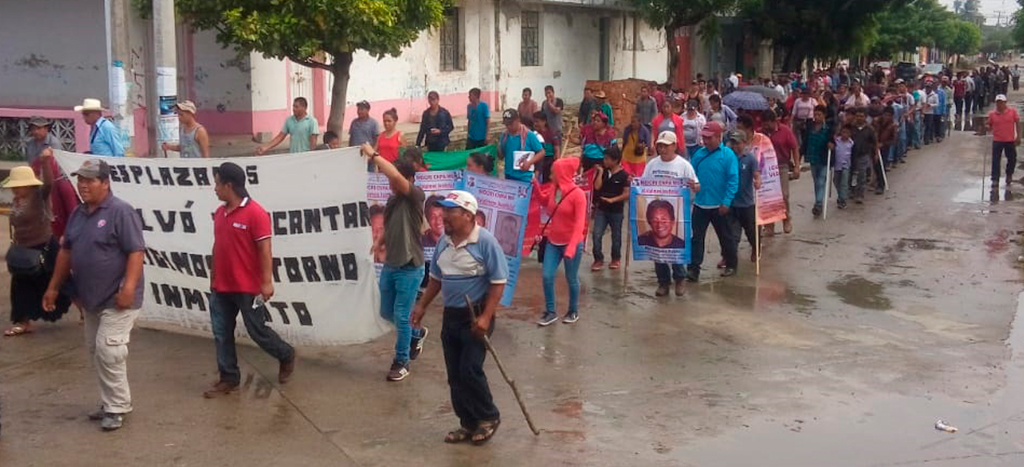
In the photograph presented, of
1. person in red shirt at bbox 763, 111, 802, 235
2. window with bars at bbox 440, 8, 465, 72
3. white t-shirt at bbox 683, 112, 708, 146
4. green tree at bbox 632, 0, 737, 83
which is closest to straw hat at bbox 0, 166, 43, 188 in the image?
person in red shirt at bbox 763, 111, 802, 235

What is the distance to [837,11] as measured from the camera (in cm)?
4284

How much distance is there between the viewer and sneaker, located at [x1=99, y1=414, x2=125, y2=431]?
6922 millimetres

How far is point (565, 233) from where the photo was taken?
955 cm

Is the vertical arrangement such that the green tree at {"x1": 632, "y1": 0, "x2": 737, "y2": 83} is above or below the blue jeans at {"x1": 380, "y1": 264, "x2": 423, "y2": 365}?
above

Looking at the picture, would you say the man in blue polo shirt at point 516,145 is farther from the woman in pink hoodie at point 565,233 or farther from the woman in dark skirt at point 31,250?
the woman in dark skirt at point 31,250

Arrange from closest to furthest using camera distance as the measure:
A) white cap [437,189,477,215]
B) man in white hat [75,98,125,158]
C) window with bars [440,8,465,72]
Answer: white cap [437,189,477,215] → man in white hat [75,98,125,158] → window with bars [440,8,465,72]

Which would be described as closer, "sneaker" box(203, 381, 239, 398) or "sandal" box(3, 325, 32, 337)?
"sneaker" box(203, 381, 239, 398)

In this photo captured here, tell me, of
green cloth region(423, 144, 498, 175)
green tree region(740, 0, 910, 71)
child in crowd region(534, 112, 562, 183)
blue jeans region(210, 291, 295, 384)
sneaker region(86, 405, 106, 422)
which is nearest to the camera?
sneaker region(86, 405, 106, 422)

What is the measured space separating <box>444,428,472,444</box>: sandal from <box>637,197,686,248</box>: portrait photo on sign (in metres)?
4.47

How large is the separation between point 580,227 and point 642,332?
1.02m

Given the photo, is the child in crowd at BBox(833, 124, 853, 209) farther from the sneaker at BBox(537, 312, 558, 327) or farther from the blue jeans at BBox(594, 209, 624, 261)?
the sneaker at BBox(537, 312, 558, 327)

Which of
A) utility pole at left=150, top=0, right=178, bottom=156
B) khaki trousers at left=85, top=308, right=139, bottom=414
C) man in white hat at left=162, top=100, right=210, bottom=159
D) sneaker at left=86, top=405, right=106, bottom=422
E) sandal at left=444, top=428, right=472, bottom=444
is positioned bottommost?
sandal at left=444, top=428, right=472, bottom=444

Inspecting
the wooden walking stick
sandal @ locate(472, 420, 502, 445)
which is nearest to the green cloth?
the wooden walking stick

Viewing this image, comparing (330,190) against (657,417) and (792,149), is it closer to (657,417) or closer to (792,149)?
(657,417)
